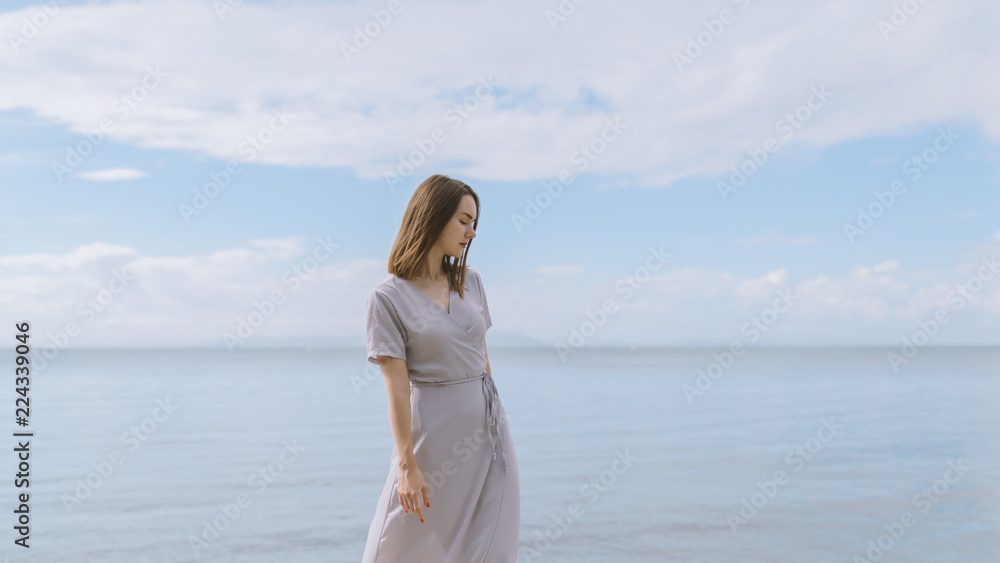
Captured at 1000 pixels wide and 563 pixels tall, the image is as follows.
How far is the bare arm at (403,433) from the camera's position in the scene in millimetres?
2336

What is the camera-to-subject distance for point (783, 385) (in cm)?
2339

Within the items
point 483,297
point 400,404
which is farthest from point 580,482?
point 400,404

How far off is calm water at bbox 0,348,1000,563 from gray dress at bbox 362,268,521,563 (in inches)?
137

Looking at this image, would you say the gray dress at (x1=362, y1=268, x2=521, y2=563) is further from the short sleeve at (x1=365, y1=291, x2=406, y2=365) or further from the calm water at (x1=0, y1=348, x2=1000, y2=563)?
the calm water at (x1=0, y1=348, x2=1000, y2=563)

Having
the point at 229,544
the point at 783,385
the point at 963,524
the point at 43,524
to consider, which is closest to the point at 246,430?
the point at 43,524

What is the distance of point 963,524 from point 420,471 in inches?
231

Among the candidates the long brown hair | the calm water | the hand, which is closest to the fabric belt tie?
the hand

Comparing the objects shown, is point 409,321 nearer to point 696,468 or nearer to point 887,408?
point 696,468

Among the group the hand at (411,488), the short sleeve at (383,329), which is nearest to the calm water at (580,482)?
the hand at (411,488)

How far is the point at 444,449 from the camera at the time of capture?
244 cm

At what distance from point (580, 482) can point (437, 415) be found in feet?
20.1

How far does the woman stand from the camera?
239 cm

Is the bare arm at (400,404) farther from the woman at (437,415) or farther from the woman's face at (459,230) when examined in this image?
the woman's face at (459,230)

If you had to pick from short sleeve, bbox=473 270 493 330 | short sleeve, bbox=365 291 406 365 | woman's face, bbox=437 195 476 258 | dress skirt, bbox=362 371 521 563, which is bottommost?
dress skirt, bbox=362 371 521 563
